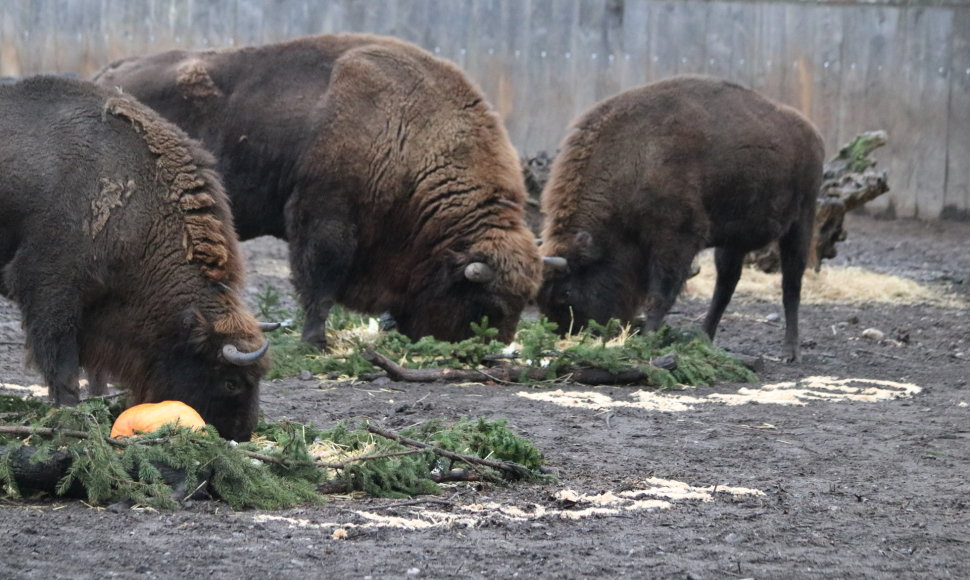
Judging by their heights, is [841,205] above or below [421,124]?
below

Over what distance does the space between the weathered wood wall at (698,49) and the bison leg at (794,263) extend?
6.53 meters

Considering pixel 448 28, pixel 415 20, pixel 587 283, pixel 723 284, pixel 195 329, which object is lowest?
pixel 723 284

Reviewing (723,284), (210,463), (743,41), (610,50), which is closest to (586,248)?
(723,284)

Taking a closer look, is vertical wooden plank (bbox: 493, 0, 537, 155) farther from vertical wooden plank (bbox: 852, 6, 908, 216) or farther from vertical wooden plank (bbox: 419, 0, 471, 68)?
vertical wooden plank (bbox: 852, 6, 908, 216)

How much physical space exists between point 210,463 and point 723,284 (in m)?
6.61

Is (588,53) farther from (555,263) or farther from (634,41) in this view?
(555,263)

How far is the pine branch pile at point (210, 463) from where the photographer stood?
4840 mm

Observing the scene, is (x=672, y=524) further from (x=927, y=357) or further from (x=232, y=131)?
(x=927, y=357)

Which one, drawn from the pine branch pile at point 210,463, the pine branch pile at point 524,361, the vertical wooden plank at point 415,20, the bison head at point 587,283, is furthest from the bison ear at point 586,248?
the vertical wooden plank at point 415,20

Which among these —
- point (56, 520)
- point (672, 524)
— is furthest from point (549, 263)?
point (56, 520)

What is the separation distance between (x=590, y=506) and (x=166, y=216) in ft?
7.90

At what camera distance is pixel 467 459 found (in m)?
5.47

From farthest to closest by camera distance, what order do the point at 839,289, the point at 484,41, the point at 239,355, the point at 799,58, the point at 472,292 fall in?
the point at 799,58, the point at 484,41, the point at 839,289, the point at 472,292, the point at 239,355

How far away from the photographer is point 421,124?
9391mm
